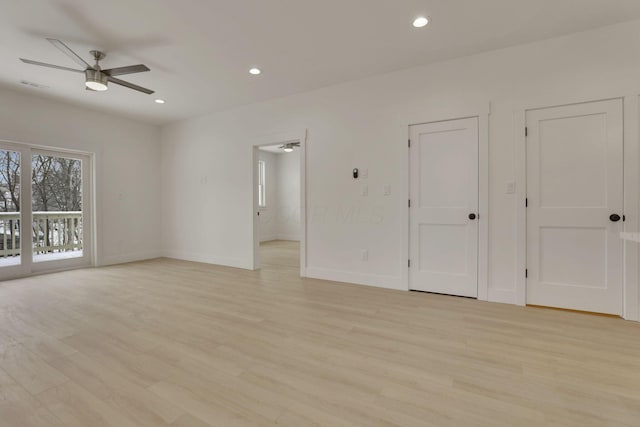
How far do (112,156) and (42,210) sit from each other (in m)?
1.40

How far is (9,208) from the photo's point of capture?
4449mm

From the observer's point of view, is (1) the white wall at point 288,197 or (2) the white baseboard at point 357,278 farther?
(1) the white wall at point 288,197

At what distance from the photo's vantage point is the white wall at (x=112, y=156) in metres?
4.46

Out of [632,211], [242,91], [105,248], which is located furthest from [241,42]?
[105,248]

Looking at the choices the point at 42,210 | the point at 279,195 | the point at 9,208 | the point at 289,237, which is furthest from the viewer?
the point at 279,195

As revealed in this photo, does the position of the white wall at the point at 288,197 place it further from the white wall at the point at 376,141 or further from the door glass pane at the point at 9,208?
the door glass pane at the point at 9,208

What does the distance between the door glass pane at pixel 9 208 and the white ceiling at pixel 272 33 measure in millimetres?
1158

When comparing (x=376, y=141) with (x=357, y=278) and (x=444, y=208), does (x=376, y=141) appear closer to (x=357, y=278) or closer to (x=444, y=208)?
(x=444, y=208)

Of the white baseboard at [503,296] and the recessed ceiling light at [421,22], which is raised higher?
the recessed ceiling light at [421,22]

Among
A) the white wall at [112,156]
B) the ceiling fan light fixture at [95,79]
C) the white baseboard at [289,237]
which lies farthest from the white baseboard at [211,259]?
the white baseboard at [289,237]

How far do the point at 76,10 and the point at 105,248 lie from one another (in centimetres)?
417

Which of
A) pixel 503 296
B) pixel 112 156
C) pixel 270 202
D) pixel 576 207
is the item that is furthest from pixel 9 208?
pixel 576 207

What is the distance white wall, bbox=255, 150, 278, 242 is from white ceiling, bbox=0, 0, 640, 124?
16.9 ft

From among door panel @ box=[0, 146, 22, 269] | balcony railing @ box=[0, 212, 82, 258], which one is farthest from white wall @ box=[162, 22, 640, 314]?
door panel @ box=[0, 146, 22, 269]
